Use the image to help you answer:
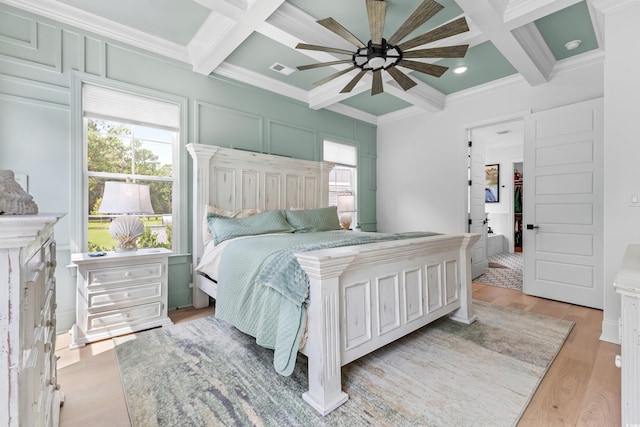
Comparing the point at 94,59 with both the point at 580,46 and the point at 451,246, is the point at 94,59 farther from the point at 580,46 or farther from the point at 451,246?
the point at 580,46

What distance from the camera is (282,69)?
3.66m

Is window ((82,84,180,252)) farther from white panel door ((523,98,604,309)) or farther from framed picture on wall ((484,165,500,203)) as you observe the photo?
framed picture on wall ((484,165,500,203))

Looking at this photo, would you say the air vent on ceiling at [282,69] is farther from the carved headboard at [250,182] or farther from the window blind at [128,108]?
the window blind at [128,108]

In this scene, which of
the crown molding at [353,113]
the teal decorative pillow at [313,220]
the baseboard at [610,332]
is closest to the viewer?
the baseboard at [610,332]

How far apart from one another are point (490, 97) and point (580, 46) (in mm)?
1086

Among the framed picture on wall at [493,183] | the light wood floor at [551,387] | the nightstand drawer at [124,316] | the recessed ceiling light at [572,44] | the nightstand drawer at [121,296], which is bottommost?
the light wood floor at [551,387]

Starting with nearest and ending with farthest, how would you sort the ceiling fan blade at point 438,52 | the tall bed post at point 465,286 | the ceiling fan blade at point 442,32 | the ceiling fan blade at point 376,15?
the ceiling fan blade at point 376,15
the ceiling fan blade at point 442,32
the ceiling fan blade at point 438,52
the tall bed post at point 465,286

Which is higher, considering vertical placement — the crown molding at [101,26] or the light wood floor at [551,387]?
the crown molding at [101,26]

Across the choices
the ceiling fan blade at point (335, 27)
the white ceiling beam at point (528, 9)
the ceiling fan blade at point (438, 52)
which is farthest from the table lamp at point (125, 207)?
the white ceiling beam at point (528, 9)

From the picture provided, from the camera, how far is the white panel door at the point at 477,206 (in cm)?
454

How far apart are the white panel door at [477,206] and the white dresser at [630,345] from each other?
149 inches

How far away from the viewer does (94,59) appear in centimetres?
276

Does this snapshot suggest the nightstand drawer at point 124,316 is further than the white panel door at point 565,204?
No

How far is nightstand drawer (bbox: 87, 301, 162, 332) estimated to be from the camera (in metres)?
2.41
